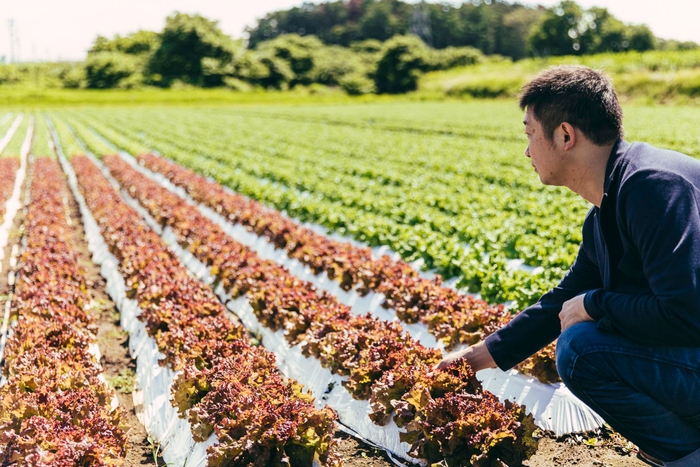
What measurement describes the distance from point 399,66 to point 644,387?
71.3 metres

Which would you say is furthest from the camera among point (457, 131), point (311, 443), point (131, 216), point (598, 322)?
point (457, 131)

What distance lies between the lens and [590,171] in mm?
2873

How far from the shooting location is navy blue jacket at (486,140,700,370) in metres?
2.38

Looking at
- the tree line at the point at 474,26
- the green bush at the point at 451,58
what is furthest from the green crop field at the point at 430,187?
the tree line at the point at 474,26

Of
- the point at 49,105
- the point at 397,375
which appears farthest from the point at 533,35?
the point at 397,375

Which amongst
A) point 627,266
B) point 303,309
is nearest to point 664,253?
point 627,266

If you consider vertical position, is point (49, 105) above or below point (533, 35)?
below

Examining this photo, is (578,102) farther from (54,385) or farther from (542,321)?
(54,385)

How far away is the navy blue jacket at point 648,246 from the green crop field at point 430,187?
335cm

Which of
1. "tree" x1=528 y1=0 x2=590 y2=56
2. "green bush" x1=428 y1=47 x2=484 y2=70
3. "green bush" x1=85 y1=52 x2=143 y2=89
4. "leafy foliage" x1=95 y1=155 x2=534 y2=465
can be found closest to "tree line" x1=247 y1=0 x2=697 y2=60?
"tree" x1=528 y1=0 x2=590 y2=56

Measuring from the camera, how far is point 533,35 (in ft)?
263

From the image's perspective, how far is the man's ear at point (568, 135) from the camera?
2.76 m

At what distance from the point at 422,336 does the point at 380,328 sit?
912 mm

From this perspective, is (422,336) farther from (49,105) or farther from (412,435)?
(49,105)
